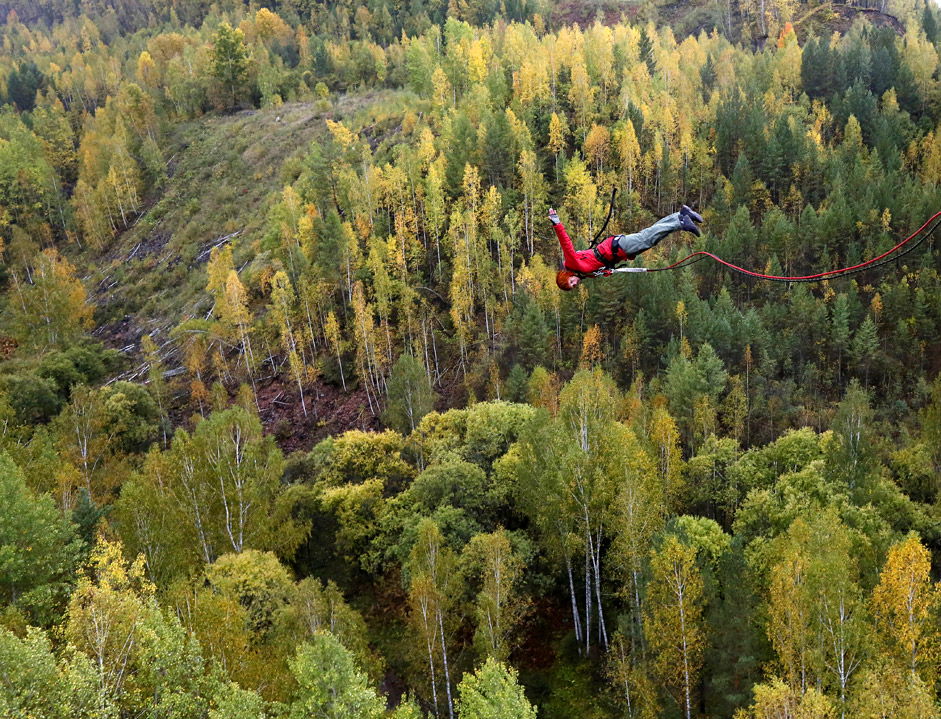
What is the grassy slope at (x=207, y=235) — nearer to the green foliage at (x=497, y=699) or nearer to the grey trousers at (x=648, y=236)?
the green foliage at (x=497, y=699)

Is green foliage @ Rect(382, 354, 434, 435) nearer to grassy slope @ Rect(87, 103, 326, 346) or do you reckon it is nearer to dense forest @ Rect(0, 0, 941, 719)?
dense forest @ Rect(0, 0, 941, 719)

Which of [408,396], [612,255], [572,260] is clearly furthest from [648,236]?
[408,396]

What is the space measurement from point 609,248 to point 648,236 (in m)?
1.19

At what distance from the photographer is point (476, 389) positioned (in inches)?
2601

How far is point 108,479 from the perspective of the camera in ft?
180

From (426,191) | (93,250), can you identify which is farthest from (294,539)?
(93,250)

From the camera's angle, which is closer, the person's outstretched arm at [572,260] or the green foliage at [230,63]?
the person's outstretched arm at [572,260]

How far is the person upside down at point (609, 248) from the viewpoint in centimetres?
1761

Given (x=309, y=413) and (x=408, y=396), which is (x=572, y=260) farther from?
(x=309, y=413)

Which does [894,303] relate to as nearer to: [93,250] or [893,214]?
[893,214]

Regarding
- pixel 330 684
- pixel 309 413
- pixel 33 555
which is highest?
pixel 33 555

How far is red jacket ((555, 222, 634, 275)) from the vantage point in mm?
18844

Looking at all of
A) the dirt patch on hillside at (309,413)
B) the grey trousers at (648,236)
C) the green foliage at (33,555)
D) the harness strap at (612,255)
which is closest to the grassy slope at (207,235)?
the dirt patch on hillside at (309,413)

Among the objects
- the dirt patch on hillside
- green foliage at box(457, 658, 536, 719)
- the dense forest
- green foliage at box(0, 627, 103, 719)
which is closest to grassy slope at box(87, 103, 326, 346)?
the dense forest
